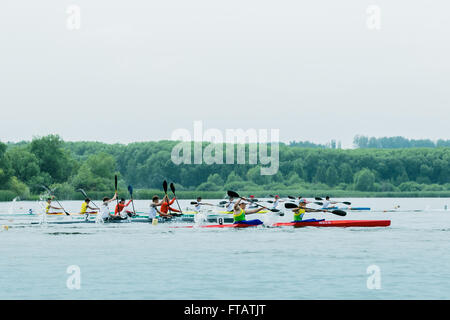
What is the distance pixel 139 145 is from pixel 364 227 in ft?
443

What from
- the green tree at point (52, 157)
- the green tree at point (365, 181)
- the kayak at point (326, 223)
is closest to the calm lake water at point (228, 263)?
the kayak at point (326, 223)

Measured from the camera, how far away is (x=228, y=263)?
2341 cm

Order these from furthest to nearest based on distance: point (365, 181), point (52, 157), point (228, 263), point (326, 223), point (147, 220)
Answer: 1. point (365, 181)
2. point (52, 157)
3. point (147, 220)
4. point (326, 223)
5. point (228, 263)

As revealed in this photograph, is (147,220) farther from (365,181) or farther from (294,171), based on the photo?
(294,171)

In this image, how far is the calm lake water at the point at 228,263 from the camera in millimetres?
18438

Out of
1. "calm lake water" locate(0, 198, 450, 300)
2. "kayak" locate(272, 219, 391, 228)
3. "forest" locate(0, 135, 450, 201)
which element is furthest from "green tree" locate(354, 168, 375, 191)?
"kayak" locate(272, 219, 391, 228)

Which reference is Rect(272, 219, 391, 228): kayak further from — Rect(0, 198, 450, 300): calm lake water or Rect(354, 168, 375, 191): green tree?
Rect(354, 168, 375, 191): green tree

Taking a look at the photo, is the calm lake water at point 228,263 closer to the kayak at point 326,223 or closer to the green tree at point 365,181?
the kayak at point 326,223

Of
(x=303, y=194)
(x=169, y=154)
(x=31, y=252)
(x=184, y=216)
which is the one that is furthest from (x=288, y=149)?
(x=31, y=252)

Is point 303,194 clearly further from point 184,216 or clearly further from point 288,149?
point 184,216

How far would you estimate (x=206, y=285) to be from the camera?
1920 cm

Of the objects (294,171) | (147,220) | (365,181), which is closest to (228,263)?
(147,220)

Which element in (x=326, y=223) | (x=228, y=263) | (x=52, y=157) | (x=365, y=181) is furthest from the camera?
(x=365, y=181)

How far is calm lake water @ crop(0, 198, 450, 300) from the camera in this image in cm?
1844
